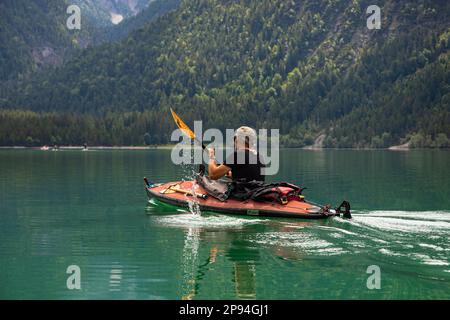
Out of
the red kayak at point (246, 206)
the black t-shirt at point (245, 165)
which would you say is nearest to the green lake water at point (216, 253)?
the red kayak at point (246, 206)

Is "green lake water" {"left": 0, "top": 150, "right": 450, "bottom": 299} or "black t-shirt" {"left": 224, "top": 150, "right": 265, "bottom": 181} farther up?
"black t-shirt" {"left": 224, "top": 150, "right": 265, "bottom": 181}

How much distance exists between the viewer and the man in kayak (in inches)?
1048

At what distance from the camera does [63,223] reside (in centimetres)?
2802

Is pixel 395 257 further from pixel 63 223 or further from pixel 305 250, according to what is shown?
pixel 63 223

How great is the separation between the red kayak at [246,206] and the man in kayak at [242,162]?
1.09 m

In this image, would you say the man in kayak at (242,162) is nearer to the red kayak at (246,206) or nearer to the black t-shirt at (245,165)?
the black t-shirt at (245,165)


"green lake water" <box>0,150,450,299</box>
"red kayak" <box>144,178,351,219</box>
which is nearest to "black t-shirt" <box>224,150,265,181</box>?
"red kayak" <box>144,178,351,219</box>

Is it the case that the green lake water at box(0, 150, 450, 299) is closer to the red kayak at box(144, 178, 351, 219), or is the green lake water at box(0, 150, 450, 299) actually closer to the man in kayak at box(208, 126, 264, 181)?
the red kayak at box(144, 178, 351, 219)

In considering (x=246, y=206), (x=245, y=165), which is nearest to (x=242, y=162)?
(x=245, y=165)

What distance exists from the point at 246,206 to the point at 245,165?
160 centimetres

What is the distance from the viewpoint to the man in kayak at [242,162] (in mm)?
26609

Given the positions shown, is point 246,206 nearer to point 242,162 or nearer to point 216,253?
point 242,162

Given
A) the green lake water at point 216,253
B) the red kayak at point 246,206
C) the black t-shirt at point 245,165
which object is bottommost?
the green lake water at point 216,253
